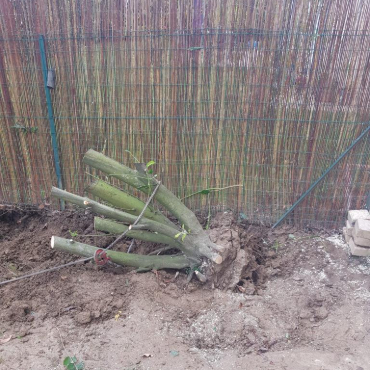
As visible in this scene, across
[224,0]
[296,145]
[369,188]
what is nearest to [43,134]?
[224,0]

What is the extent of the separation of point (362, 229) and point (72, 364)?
2.73 meters

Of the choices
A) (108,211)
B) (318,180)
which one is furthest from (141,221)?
(318,180)

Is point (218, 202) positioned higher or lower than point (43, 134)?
lower

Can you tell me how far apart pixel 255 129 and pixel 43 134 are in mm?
2407

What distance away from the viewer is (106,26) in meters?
3.61

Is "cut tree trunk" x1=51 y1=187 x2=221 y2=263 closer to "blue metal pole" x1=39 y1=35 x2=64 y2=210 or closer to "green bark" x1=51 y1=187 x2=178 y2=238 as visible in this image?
"green bark" x1=51 y1=187 x2=178 y2=238

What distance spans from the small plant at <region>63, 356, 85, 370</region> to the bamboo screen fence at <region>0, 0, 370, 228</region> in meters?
2.10

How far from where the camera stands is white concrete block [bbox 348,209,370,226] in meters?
3.54

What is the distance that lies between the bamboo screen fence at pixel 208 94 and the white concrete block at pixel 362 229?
430mm

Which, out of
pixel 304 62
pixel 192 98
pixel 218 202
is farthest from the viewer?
pixel 218 202

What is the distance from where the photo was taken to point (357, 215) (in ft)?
11.7

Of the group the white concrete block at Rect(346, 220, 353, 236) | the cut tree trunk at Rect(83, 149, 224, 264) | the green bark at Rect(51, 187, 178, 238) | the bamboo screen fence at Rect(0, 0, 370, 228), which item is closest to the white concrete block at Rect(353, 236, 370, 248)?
the white concrete block at Rect(346, 220, 353, 236)

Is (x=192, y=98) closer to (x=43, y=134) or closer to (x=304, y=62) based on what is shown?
(x=304, y=62)

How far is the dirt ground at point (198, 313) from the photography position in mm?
2535
